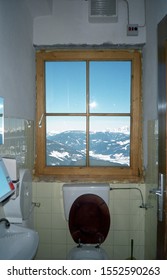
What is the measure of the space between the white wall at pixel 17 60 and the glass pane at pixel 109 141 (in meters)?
0.62

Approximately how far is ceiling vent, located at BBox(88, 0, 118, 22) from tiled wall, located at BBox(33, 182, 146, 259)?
1473mm

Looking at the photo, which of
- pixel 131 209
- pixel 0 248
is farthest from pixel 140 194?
pixel 0 248

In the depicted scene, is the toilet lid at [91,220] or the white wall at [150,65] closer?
the white wall at [150,65]

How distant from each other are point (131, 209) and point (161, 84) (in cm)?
130

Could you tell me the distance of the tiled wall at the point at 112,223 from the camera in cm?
229

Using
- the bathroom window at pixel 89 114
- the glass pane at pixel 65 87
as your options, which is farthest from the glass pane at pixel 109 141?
the glass pane at pixel 65 87

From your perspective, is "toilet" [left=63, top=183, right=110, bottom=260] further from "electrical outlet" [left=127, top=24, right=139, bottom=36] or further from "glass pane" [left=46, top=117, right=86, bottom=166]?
"electrical outlet" [left=127, top=24, right=139, bottom=36]

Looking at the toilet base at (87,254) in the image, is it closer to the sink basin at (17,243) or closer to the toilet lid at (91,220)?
the toilet lid at (91,220)

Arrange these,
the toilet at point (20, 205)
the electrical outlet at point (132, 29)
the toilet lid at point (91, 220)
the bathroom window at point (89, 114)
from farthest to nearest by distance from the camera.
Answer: the bathroom window at point (89, 114)
the electrical outlet at point (132, 29)
the toilet lid at point (91, 220)
the toilet at point (20, 205)

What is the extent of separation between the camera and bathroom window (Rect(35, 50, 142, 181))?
7.77 feet

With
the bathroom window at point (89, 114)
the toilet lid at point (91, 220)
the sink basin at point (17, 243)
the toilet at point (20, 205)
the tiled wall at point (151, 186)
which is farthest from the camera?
the bathroom window at point (89, 114)

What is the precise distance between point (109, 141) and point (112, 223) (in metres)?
0.76

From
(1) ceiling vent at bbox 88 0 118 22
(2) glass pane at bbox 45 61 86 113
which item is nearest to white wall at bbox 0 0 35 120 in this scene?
(2) glass pane at bbox 45 61 86 113

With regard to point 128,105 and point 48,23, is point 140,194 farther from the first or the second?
point 48,23
